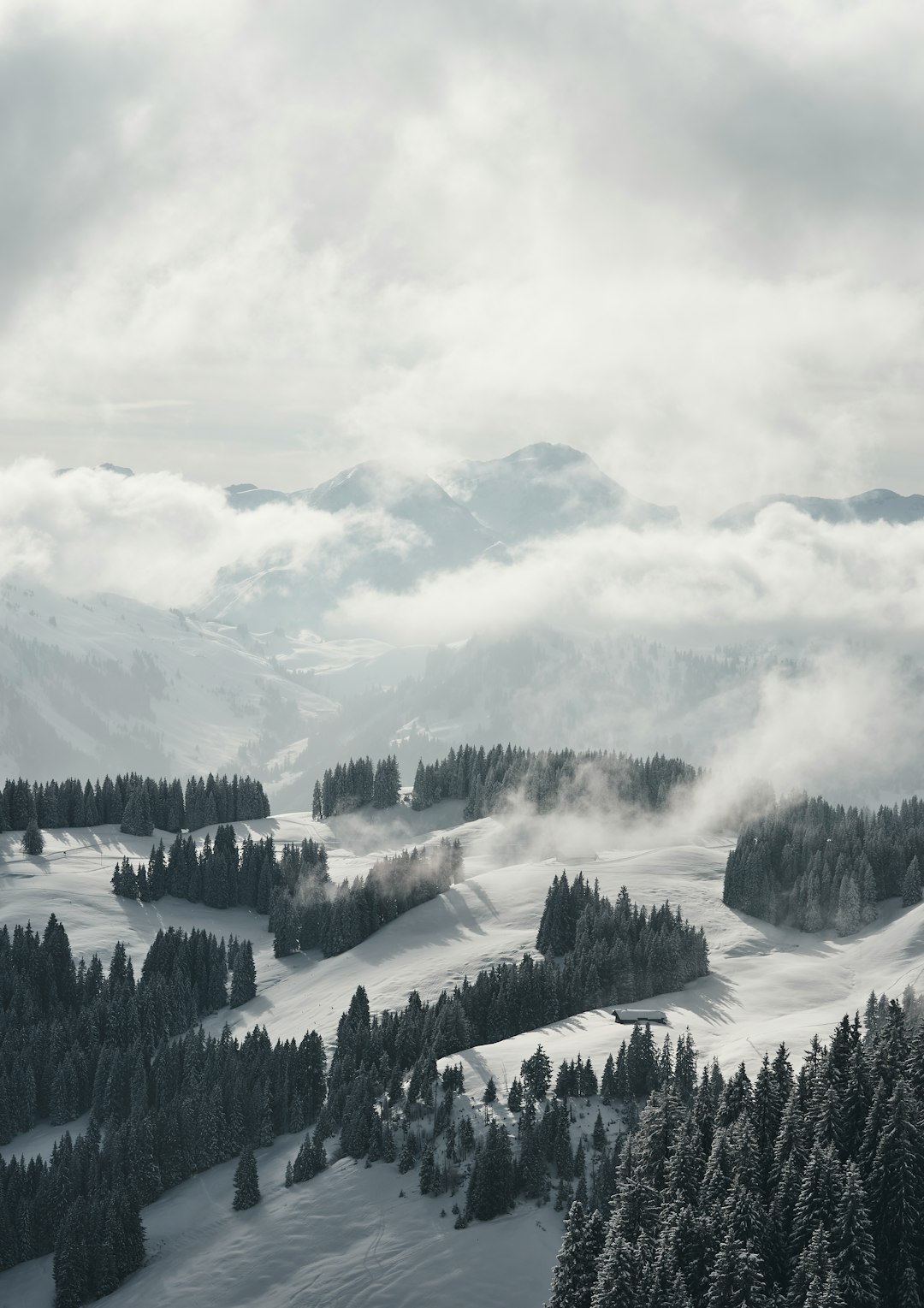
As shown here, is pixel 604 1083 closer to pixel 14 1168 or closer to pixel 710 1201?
pixel 710 1201

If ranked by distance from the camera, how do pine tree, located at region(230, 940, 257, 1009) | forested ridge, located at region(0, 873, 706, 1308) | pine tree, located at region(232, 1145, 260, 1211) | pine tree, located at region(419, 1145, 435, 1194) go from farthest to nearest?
pine tree, located at region(230, 940, 257, 1009) → pine tree, located at region(232, 1145, 260, 1211) → forested ridge, located at region(0, 873, 706, 1308) → pine tree, located at region(419, 1145, 435, 1194)

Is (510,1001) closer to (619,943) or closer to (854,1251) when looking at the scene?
(619,943)

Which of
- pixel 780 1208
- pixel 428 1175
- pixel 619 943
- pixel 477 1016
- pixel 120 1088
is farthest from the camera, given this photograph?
pixel 619 943

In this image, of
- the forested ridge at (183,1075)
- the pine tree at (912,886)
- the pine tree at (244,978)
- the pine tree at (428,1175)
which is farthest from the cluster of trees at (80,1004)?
the pine tree at (912,886)

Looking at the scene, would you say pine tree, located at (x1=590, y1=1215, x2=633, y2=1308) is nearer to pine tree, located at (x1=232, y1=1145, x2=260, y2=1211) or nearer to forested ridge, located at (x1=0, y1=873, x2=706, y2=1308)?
forested ridge, located at (x1=0, y1=873, x2=706, y2=1308)

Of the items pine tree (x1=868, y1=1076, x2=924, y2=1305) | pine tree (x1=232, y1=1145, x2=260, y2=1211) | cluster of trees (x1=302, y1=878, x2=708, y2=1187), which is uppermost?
pine tree (x1=868, y1=1076, x2=924, y2=1305)

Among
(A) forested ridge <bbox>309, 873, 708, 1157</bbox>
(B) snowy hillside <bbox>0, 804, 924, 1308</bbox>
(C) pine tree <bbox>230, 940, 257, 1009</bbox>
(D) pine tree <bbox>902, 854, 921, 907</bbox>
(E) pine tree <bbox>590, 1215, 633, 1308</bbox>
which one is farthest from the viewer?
(D) pine tree <bbox>902, 854, 921, 907</bbox>

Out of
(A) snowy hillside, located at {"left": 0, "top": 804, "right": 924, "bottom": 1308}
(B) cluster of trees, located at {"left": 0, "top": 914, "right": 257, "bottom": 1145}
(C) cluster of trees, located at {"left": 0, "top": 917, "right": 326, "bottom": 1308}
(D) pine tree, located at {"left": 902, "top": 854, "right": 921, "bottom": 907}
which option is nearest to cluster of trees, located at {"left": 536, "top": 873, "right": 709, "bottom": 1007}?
(A) snowy hillside, located at {"left": 0, "top": 804, "right": 924, "bottom": 1308}

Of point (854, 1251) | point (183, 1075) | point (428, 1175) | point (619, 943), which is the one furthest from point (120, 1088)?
point (854, 1251)
